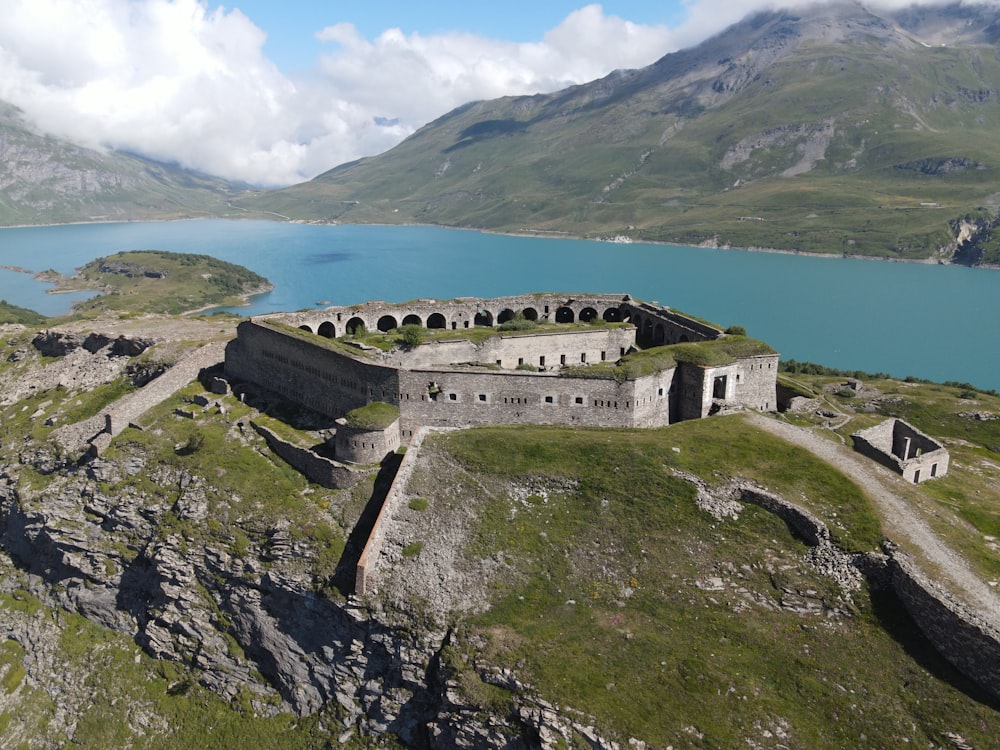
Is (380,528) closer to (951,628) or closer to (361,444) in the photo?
(361,444)

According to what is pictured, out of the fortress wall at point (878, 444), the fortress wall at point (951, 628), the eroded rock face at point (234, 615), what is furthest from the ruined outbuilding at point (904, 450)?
the eroded rock face at point (234, 615)

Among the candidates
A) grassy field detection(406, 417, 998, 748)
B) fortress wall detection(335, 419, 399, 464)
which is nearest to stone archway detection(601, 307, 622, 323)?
grassy field detection(406, 417, 998, 748)

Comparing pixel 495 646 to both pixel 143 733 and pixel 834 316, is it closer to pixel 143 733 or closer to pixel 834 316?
→ pixel 143 733

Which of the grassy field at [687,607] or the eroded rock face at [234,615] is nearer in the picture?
the grassy field at [687,607]

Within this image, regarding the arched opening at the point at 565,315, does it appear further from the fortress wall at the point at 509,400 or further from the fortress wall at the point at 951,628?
the fortress wall at the point at 951,628

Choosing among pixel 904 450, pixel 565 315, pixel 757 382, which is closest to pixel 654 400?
pixel 757 382

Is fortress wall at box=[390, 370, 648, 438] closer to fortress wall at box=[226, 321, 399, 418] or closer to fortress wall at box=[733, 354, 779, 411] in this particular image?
fortress wall at box=[226, 321, 399, 418]
